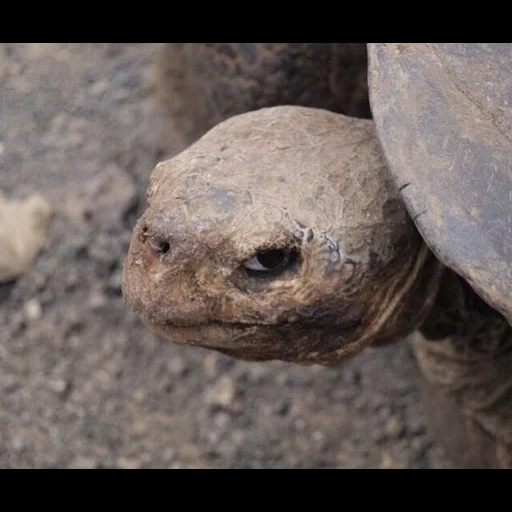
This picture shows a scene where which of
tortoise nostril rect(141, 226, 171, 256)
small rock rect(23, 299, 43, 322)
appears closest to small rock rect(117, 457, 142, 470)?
small rock rect(23, 299, 43, 322)

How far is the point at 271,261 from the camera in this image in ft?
4.67

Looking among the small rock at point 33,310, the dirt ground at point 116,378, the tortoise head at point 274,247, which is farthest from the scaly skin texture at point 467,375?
→ the small rock at point 33,310

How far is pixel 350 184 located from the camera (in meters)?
1.48

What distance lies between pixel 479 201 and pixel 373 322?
30 centimetres

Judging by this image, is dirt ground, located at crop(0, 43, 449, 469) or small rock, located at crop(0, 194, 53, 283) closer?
dirt ground, located at crop(0, 43, 449, 469)

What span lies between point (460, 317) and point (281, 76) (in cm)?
65

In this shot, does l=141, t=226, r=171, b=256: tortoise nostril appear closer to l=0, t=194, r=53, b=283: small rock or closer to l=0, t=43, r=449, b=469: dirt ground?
l=0, t=43, r=449, b=469: dirt ground

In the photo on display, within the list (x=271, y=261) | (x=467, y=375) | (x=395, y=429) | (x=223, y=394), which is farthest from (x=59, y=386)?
(x=271, y=261)

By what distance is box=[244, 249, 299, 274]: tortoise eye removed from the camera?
1414mm

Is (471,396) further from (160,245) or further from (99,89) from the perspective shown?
(99,89)

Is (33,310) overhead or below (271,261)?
below

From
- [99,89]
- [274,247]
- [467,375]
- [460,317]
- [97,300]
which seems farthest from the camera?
[99,89]

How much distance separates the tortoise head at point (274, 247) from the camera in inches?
55.1

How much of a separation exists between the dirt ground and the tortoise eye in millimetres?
831
